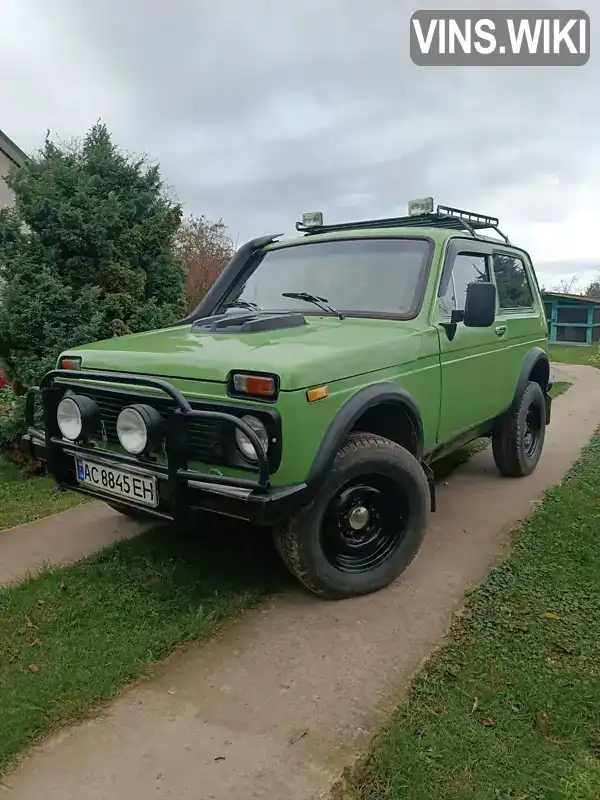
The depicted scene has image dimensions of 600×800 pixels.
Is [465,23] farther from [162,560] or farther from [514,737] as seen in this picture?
[514,737]

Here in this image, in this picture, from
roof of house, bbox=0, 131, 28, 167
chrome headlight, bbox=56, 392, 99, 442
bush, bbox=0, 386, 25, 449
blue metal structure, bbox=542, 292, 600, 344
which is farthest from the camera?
blue metal structure, bbox=542, 292, 600, 344

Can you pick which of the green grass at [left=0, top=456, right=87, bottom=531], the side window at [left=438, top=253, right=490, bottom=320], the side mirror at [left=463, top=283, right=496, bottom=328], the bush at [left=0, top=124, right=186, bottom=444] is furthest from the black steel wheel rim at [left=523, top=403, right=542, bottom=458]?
the green grass at [left=0, top=456, right=87, bottom=531]

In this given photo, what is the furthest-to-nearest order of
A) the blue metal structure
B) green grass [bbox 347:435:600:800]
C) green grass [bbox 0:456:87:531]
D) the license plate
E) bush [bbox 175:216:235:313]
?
the blue metal structure
bush [bbox 175:216:235:313]
green grass [bbox 0:456:87:531]
the license plate
green grass [bbox 347:435:600:800]

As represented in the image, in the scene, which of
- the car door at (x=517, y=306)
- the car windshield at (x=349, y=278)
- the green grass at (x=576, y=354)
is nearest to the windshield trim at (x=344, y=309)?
the car windshield at (x=349, y=278)

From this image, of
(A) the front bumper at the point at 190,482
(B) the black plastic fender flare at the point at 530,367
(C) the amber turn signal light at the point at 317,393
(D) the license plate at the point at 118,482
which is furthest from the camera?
(B) the black plastic fender flare at the point at 530,367

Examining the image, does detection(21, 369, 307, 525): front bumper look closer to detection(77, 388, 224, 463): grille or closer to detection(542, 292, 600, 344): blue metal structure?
detection(77, 388, 224, 463): grille

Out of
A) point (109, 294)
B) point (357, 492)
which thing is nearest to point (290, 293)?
point (357, 492)

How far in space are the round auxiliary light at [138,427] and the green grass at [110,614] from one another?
877 mm

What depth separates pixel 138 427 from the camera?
2.91 metres

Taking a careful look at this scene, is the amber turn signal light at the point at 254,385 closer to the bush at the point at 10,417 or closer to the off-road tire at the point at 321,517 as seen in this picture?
the off-road tire at the point at 321,517

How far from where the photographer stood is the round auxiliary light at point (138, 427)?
288 cm

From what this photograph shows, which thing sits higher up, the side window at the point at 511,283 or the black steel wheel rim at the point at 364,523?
the side window at the point at 511,283

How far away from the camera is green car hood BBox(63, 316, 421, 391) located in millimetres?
2879

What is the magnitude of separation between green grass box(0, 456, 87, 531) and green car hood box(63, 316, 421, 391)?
1857 millimetres
